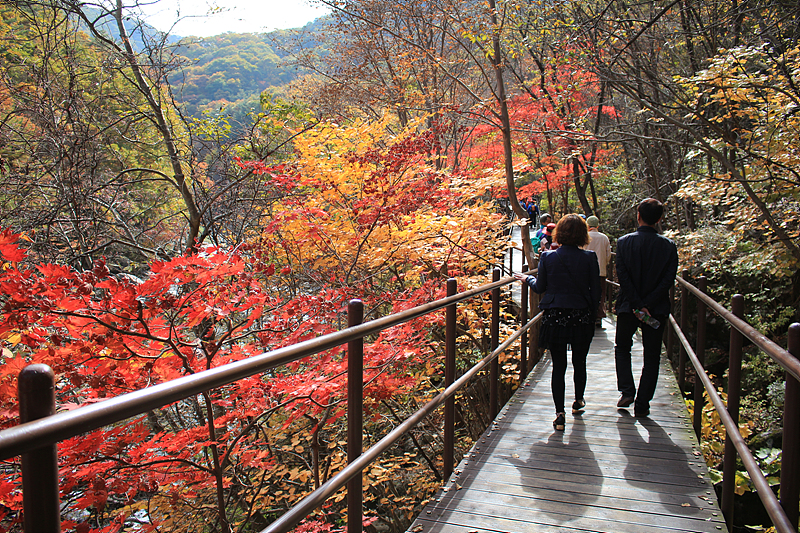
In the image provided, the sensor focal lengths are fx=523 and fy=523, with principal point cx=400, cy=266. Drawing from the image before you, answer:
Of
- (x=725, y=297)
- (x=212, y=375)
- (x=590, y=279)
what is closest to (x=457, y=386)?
(x=590, y=279)

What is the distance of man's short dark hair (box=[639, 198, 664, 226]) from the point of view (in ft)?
14.7

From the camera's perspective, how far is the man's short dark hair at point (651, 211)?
4.49 meters

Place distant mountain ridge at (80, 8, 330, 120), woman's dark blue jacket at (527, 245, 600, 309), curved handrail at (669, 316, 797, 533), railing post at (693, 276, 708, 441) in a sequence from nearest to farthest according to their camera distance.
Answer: curved handrail at (669, 316, 797, 533) → railing post at (693, 276, 708, 441) → woman's dark blue jacket at (527, 245, 600, 309) → distant mountain ridge at (80, 8, 330, 120)

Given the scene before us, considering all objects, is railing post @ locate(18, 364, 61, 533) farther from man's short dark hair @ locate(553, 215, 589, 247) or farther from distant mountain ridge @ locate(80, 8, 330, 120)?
distant mountain ridge @ locate(80, 8, 330, 120)

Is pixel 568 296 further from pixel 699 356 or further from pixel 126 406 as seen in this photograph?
pixel 126 406

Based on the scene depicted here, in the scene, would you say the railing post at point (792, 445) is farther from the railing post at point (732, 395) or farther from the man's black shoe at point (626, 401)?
the man's black shoe at point (626, 401)

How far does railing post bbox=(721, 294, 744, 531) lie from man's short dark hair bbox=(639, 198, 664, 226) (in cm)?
165

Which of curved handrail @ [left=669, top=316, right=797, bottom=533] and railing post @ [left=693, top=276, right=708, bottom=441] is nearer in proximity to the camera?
curved handrail @ [left=669, top=316, right=797, bottom=533]

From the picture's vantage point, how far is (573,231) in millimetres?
4332

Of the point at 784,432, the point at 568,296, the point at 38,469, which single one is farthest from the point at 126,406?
the point at 568,296

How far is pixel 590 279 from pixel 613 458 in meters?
1.40

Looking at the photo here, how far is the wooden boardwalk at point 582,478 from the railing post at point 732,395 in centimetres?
8

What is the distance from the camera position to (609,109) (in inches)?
570

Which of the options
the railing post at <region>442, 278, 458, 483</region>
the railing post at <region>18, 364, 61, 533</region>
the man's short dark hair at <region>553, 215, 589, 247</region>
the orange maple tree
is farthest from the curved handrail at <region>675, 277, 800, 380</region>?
the orange maple tree
